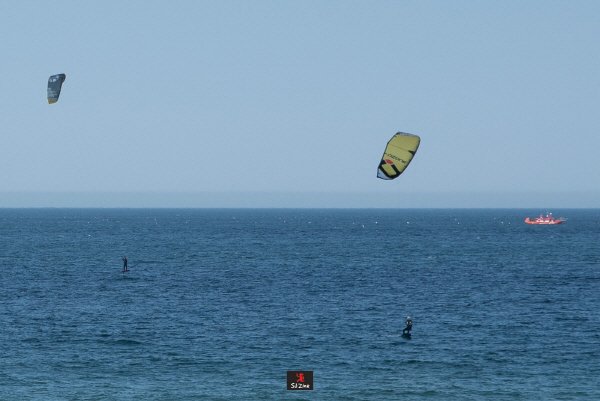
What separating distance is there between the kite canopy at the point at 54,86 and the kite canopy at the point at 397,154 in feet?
79.0

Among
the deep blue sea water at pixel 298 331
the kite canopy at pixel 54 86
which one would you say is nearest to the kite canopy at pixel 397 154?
the deep blue sea water at pixel 298 331

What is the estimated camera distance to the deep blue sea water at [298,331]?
4559 centimetres

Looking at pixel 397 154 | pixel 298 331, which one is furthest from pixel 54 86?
pixel 298 331

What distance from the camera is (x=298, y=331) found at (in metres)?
61.5

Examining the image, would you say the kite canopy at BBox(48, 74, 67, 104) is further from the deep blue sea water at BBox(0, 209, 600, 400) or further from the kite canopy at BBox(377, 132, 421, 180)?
the kite canopy at BBox(377, 132, 421, 180)

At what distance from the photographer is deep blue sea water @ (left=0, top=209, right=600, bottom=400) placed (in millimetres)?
45594

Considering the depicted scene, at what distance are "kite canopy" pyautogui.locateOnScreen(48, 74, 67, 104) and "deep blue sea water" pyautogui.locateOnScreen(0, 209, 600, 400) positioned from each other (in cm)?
1910

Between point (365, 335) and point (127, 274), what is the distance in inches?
2376

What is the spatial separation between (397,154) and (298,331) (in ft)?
90.7

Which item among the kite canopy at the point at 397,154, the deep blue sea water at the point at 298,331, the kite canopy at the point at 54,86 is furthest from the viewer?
the kite canopy at the point at 54,86

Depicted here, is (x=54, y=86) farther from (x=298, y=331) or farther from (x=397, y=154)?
(x=298, y=331)

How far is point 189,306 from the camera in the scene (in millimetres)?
75750

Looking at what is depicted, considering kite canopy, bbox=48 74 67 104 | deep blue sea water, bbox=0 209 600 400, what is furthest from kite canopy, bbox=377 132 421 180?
kite canopy, bbox=48 74 67 104

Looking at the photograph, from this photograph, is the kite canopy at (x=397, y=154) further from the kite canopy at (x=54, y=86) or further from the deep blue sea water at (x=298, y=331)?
the kite canopy at (x=54, y=86)
